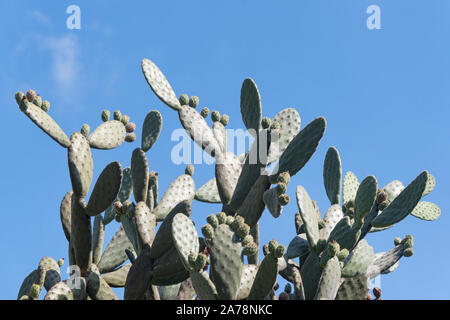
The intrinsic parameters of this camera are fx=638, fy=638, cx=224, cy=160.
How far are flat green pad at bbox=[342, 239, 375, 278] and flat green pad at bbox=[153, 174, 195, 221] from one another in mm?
1471

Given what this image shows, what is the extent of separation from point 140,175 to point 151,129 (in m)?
0.70

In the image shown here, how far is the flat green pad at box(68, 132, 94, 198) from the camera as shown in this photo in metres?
5.00

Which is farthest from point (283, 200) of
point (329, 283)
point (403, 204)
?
point (403, 204)

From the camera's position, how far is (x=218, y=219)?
4.21 m

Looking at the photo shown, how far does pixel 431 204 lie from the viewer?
629 centimetres

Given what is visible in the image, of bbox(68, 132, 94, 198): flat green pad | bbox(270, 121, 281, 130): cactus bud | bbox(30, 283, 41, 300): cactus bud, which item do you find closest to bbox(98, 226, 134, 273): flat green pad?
bbox(68, 132, 94, 198): flat green pad

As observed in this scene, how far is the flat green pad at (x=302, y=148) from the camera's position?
4.57 meters

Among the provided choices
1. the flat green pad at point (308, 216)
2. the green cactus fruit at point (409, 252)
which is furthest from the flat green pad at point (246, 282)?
the green cactus fruit at point (409, 252)

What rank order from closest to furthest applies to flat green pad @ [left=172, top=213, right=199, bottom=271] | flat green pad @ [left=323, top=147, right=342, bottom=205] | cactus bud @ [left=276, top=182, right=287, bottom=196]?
flat green pad @ [left=172, top=213, right=199, bottom=271] < cactus bud @ [left=276, top=182, right=287, bottom=196] < flat green pad @ [left=323, top=147, right=342, bottom=205]

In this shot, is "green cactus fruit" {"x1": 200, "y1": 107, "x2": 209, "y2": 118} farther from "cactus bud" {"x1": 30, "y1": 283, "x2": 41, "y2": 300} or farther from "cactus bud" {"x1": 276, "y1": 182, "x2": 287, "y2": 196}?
"cactus bud" {"x1": 30, "y1": 283, "x2": 41, "y2": 300}

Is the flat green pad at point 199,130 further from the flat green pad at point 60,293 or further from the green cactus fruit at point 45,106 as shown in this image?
the flat green pad at point 60,293
